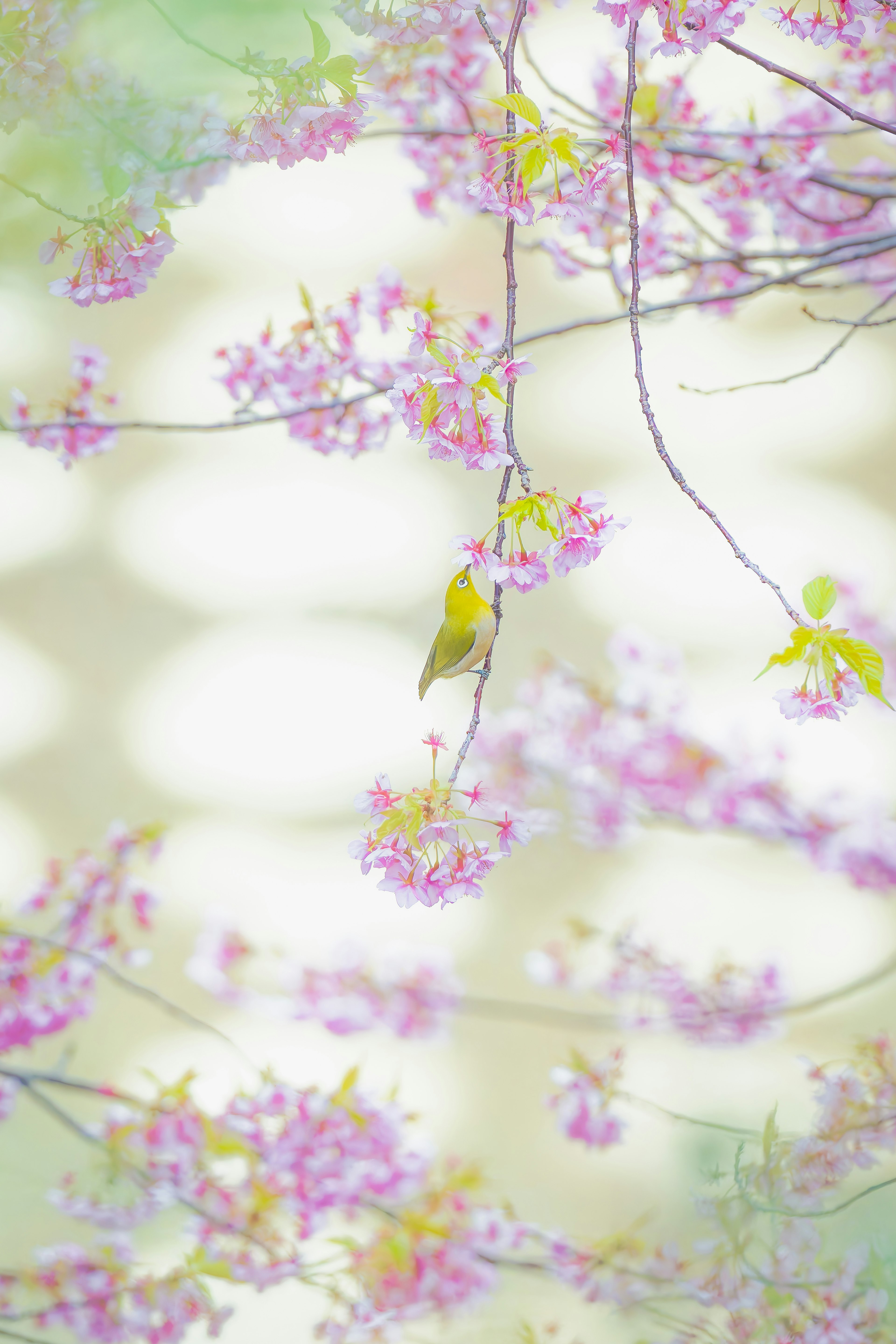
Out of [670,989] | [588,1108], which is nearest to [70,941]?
[588,1108]

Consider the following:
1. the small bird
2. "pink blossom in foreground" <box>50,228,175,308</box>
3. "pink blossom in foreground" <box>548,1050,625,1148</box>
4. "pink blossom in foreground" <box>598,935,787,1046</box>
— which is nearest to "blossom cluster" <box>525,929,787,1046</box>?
"pink blossom in foreground" <box>598,935,787,1046</box>

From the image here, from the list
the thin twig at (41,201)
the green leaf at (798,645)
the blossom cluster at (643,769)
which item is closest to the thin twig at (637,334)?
the green leaf at (798,645)

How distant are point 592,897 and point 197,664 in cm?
74

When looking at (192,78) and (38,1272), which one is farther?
(38,1272)

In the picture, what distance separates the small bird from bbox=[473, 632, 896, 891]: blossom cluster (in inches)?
36.0

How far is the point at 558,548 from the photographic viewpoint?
0.38 m

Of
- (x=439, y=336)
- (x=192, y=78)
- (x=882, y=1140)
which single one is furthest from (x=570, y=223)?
(x=882, y=1140)

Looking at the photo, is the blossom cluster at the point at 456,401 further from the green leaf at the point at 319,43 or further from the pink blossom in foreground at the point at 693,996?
the pink blossom in foreground at the point at 693,996

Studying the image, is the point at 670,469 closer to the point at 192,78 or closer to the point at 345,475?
the point at 192,78

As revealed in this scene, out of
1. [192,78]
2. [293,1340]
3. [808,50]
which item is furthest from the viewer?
[808,50]

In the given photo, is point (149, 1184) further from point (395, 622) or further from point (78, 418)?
point (395, 622)

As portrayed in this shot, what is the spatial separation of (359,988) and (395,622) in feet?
1.88

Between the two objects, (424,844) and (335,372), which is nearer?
(424,844)

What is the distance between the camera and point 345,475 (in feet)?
5.19
